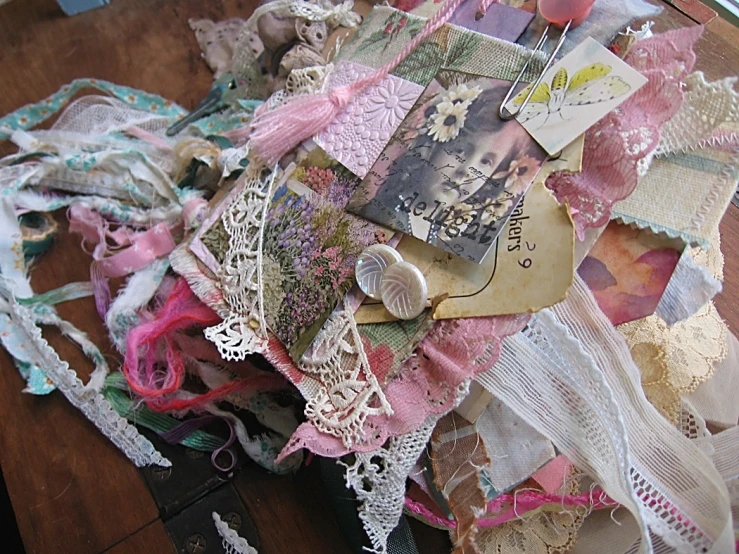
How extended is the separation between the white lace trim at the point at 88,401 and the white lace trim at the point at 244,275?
0.15 metres

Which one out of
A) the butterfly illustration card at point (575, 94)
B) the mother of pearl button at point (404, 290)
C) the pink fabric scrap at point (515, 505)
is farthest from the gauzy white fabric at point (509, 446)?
the butterfly illustration card at point (575, 94)

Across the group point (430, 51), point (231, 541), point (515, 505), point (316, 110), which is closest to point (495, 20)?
point (430, 51)

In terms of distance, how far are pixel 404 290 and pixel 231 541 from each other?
0.30 meters

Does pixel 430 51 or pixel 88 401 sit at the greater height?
pixel 430 51

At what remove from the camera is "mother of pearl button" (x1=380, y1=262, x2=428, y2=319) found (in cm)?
45

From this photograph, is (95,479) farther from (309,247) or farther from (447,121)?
(447,121)

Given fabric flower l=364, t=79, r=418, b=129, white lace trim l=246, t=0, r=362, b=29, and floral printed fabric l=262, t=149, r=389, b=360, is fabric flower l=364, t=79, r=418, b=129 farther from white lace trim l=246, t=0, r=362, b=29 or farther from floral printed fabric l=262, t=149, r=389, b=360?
white lace trim l=246, t=0, r=362, b=29

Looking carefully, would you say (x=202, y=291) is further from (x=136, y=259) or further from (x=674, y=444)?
(x=674, y=444)

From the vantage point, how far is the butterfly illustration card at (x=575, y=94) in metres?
0.43

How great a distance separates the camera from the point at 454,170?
469mm

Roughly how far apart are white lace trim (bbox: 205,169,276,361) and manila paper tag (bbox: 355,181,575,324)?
0.15 m

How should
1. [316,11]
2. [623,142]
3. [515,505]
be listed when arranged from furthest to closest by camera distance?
1. [316,11]
2. [515,505]
3. [623,142]

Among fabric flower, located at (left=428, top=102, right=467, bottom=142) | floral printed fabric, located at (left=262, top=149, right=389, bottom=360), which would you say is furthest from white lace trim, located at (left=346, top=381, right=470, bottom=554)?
fabric flower, located at (left=428, top=102, right=467, bottom=142)

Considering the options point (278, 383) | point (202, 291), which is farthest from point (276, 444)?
point (202, 291)
